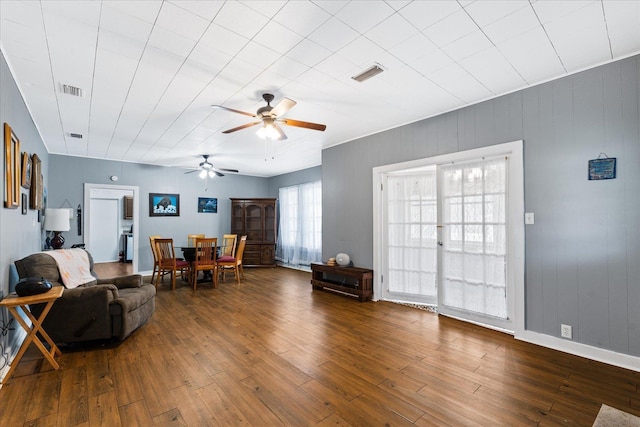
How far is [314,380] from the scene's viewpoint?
231 cm

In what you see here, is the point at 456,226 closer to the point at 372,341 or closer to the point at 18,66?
the point at 372,341

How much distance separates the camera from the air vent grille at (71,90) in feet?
10.1

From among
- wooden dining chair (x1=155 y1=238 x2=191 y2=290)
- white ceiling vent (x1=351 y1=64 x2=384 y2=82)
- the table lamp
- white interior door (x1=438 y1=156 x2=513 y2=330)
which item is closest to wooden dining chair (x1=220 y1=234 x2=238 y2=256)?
wooden dining chair (x1=155 y1=238 x2=191 y2=290)

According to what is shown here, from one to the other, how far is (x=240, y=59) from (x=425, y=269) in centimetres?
375

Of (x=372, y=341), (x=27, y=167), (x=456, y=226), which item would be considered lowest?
(x=372, y=341)

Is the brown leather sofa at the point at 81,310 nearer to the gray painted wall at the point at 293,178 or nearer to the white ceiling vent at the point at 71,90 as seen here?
the white ceiling vent at the point at 71,90

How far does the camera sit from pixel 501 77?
293cm

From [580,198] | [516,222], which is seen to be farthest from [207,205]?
[580,198]

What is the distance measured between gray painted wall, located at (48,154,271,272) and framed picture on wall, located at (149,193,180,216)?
0.33 feet

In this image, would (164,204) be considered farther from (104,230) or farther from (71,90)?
(71,90)

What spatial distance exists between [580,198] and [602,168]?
1.01 ft

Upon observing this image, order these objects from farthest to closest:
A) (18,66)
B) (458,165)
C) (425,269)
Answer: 1. (425,269)
2. (458,165)
3. (18,66)

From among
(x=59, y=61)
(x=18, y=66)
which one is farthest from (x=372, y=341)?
(x=18, y=66)

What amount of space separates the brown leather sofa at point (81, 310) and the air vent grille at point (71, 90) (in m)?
1.75
